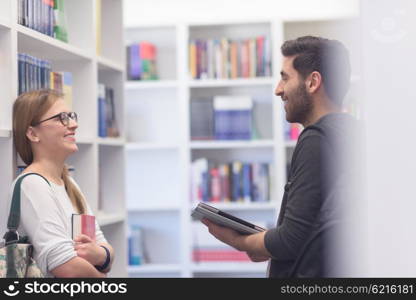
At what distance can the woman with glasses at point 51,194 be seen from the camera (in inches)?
71.2

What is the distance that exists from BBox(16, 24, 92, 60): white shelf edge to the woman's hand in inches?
28.1

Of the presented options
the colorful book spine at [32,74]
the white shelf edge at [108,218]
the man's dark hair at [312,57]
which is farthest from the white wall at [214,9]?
the man's dark hair at [312,57]

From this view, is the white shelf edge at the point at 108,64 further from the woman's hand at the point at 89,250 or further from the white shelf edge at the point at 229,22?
the white shelf edge at the point at 229,22

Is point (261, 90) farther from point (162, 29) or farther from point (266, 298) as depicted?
point (266, 298)

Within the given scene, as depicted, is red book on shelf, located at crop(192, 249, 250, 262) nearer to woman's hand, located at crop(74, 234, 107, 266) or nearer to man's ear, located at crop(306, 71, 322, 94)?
woman's hand, located at crop(74, 234, 107, 266)

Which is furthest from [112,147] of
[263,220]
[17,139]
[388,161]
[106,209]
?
[388,161]

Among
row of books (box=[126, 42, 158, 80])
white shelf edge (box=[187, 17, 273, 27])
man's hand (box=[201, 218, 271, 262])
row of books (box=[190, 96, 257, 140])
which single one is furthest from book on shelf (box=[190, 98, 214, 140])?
man's hand (box=[201, 218, 271, 262])

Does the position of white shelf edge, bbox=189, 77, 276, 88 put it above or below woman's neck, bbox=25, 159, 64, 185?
above

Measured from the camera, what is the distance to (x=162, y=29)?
4.84 meters

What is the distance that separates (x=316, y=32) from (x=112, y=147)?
2124 mm

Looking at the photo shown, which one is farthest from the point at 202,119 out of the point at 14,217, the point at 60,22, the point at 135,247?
the point at 14,217

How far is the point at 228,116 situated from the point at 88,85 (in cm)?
194

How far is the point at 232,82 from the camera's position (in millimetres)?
4516

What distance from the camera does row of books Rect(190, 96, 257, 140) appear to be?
4531 mm
